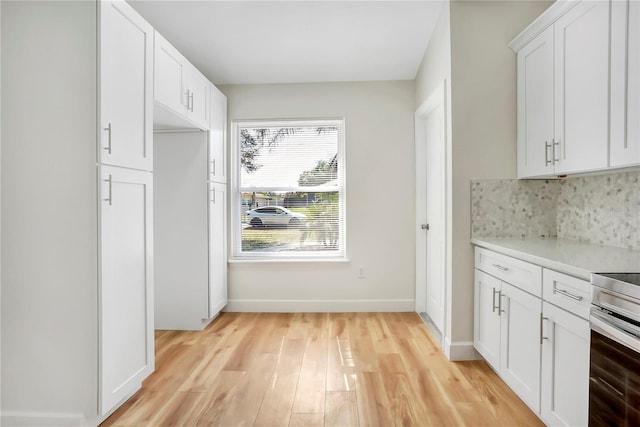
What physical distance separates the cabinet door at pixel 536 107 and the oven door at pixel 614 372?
1.19m

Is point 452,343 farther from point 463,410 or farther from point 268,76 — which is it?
point 268,76

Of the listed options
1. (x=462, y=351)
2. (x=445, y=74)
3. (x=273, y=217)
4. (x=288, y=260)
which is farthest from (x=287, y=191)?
(x=462, y=351)

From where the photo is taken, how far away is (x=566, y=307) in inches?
61.0

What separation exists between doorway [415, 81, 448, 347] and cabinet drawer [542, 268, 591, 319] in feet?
4.06

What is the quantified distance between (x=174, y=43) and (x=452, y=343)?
345 cm

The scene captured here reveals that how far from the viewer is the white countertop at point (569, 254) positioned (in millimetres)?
1450

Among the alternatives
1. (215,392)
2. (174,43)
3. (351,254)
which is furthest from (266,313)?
(174,43)

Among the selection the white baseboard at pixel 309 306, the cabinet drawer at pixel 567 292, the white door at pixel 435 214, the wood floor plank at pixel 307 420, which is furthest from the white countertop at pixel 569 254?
the white baseboard at pixel 309 306

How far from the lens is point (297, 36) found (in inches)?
119

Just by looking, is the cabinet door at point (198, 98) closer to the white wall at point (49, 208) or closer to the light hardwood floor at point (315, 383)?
the white wall at point (49, 208)

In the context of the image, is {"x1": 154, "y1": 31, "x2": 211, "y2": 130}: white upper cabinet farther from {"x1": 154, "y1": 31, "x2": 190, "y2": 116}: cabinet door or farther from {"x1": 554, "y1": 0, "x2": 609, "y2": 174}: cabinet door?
{"x1": 554, "y1": 0, "x2": 609, "y2": 174}: cabinet door

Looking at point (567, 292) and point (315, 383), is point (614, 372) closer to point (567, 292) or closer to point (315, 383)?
point (567, 292)

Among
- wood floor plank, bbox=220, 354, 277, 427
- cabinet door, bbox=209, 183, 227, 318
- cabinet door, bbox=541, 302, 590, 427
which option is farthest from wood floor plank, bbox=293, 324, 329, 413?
cabinet door, bbox=541, 302, 590, 427

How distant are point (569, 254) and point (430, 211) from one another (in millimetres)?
1708
